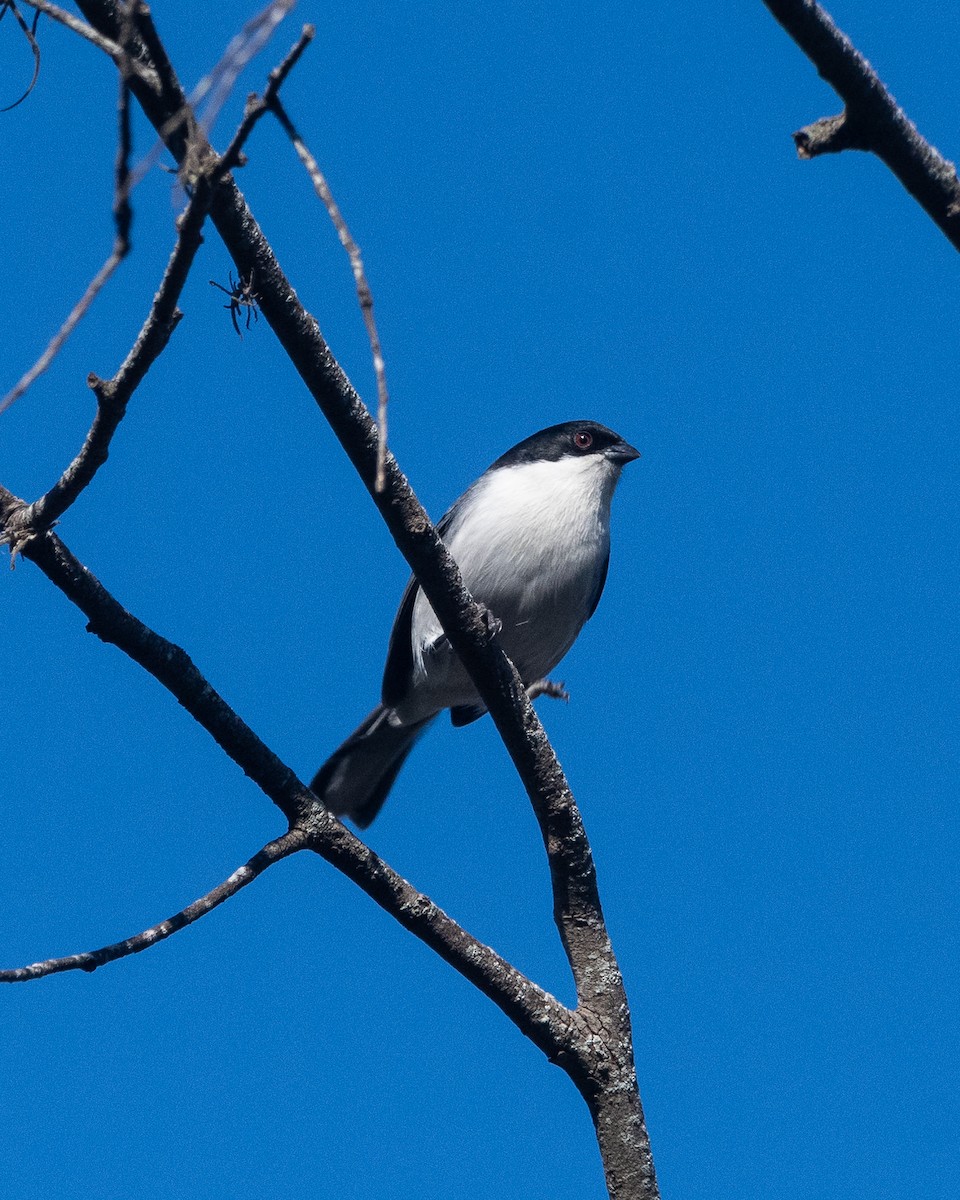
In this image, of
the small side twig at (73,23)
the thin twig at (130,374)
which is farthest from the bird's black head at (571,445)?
the small side twig at (73,23)

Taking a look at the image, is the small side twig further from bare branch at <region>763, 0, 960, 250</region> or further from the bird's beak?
the bird's beak

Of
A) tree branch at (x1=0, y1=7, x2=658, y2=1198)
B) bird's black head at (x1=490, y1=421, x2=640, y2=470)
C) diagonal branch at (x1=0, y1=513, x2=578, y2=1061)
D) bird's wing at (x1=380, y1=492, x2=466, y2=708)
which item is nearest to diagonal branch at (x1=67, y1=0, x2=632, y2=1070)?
tree branch at (x1=0, y1=7, x2=658, y2=1198)

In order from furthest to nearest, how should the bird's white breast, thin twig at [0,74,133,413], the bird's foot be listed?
1. the bird's white breast
2. the bird's foot
3. thin twig at [0,74,133,413]

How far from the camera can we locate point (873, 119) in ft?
7.07

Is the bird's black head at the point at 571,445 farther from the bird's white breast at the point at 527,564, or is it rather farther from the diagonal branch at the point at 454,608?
the diagonal branch at the point at 454,608

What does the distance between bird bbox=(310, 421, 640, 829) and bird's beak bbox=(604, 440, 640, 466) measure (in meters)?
0.20

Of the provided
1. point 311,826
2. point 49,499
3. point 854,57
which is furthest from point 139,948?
point 854,57

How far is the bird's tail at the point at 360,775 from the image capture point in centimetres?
673

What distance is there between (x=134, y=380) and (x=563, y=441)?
4.74 meters

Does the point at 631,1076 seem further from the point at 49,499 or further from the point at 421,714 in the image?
the point at 421,714

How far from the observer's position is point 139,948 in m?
3.41

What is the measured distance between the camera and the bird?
6.61 metres

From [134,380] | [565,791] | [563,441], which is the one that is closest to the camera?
[134,380]

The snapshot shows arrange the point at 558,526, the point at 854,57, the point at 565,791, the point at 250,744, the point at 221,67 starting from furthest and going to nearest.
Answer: the point at 558,526
the point at 565,791
the point at 250,744
the point at 854,57
the point at 221,67
